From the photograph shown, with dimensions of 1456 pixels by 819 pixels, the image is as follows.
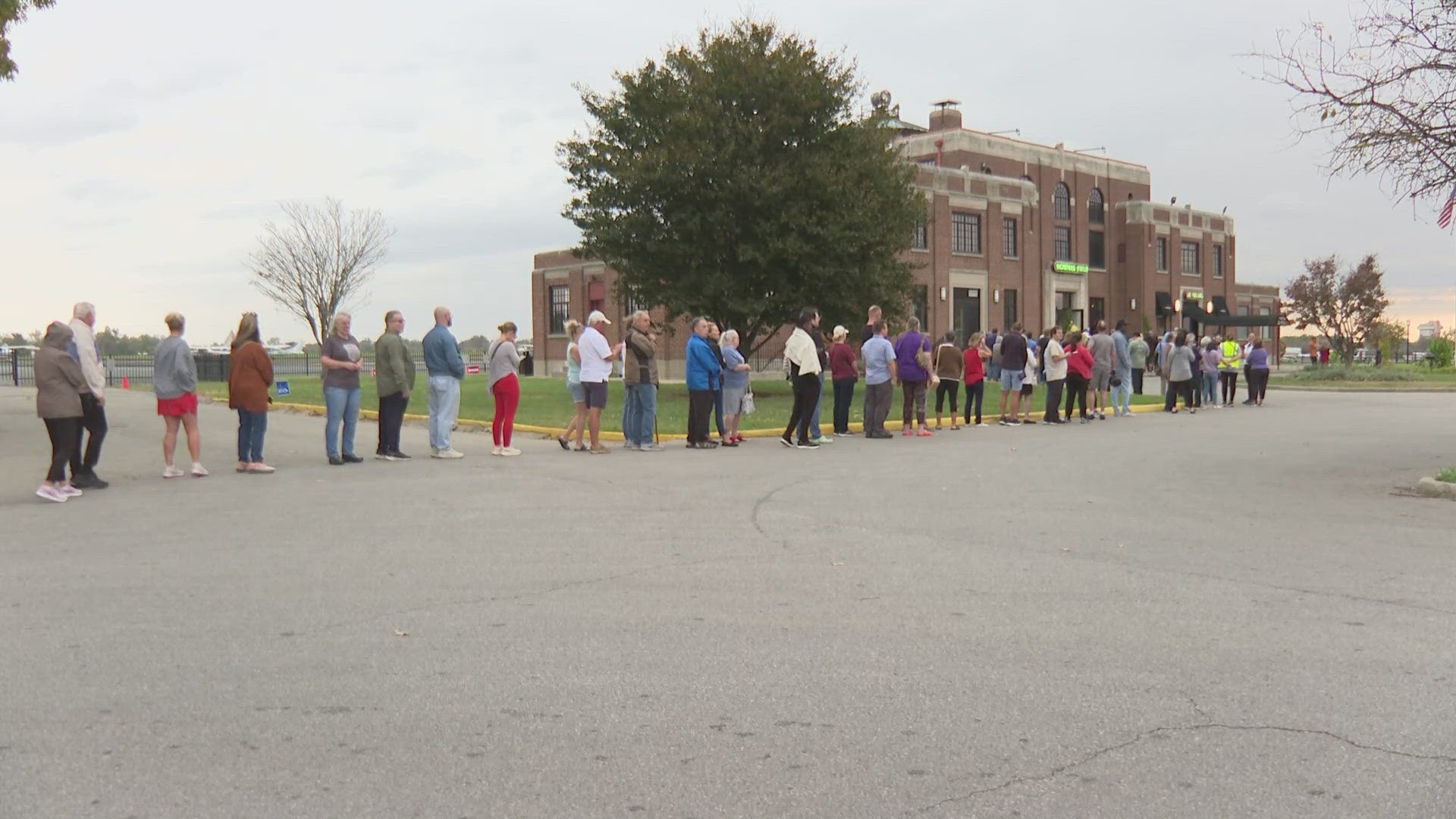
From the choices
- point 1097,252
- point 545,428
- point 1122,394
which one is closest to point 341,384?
point 545,428

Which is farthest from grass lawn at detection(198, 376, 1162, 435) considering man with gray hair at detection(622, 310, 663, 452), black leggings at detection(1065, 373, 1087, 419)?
man with gray hair at detection(622, 310, 663, 452)

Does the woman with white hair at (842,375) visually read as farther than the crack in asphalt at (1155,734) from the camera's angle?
Yes

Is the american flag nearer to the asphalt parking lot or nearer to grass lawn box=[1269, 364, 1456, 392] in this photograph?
the asphalt parking lot

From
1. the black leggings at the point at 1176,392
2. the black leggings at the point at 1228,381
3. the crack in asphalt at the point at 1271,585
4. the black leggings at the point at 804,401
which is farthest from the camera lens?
the black leggings at the point at 1228,381

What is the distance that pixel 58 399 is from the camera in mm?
11633

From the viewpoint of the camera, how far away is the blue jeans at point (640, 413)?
54.2ft

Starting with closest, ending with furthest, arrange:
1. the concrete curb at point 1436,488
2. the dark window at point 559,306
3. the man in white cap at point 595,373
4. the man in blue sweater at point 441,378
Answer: the concrete curb at point 1436,488, the man in blue sweater at point 441,378, the man in white cap at point 595,373, the dark window at point 559,306

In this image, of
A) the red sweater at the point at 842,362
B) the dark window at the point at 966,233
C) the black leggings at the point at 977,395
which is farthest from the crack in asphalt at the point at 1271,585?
the dark window at the point at 966,233

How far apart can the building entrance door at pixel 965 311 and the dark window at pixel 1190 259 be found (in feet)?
71.4

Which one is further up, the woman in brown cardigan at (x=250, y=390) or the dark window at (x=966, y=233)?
the dark window at (x=966, y=233)

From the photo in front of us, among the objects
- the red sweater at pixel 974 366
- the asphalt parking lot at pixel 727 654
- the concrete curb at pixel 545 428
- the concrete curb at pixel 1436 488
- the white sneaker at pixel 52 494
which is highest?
the red sweater at pixel 974 366

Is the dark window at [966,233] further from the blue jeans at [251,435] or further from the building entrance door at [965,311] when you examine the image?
the blue jeans at [251,435]

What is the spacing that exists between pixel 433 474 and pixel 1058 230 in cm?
5343

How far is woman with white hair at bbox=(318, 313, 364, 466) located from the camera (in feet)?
48.1
